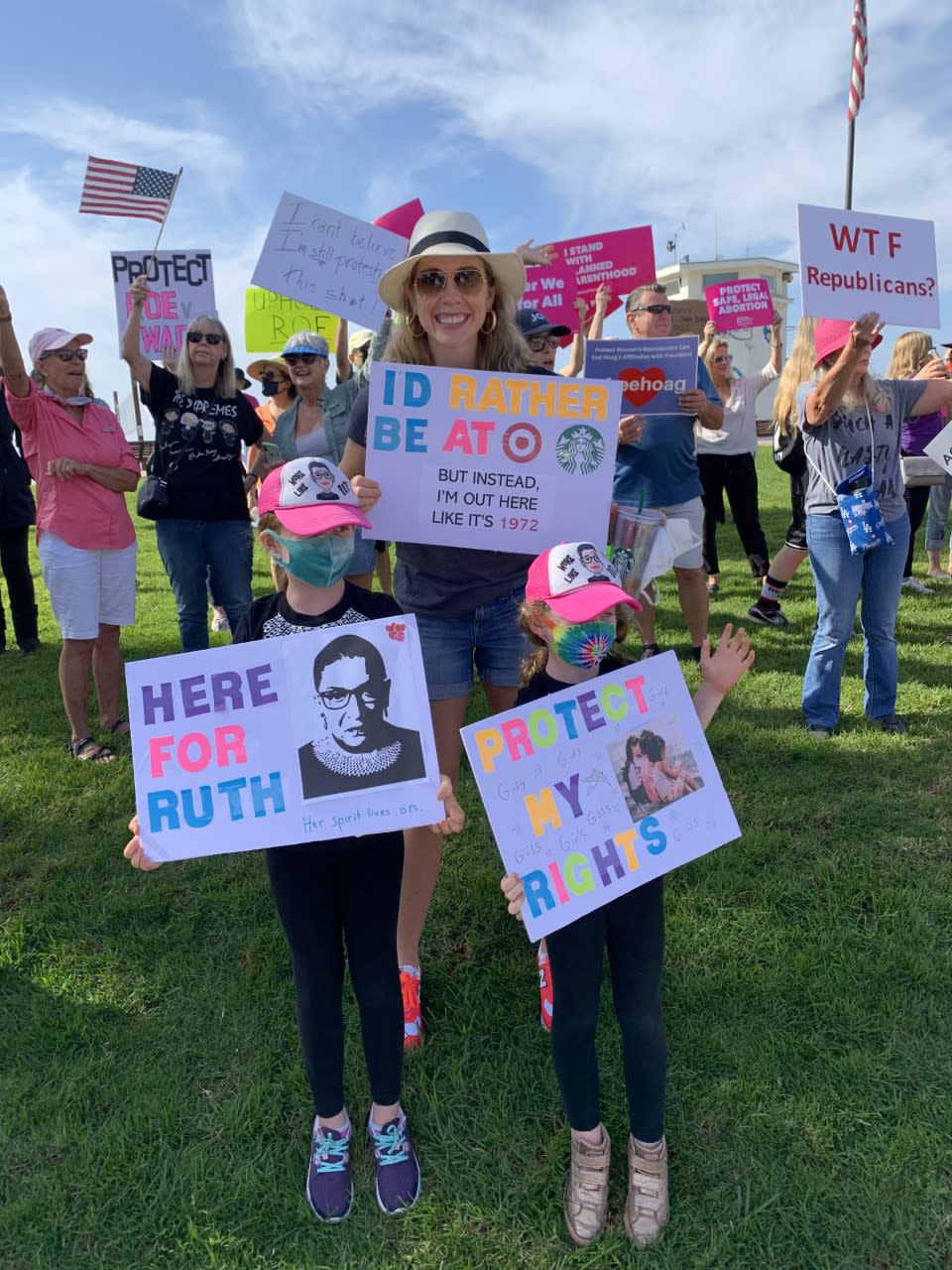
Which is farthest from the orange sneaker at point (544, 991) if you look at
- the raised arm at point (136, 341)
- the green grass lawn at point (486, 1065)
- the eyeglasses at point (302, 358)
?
the eyeglasses at point (302, 358)

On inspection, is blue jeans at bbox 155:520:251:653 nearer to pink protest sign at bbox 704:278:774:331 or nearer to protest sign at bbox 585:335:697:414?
protest sign at bbox 585:335:697:414

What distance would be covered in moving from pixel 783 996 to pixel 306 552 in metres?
2.20

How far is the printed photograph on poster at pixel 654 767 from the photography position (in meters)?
2.09

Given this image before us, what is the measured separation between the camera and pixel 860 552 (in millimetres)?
4645

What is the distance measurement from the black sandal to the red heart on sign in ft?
12.1

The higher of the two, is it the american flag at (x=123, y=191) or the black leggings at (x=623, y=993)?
the american flag at (x=123, y=191)

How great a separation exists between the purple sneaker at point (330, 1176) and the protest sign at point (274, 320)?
605cm

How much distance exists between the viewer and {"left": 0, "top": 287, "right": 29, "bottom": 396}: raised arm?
3908 mm

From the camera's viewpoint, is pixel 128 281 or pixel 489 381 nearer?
pixel 489 381

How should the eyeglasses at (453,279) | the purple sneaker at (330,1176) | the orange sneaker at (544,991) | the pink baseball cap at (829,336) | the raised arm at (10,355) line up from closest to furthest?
the purple sneaker at (330,1176), the eyeglasses at (453,279), the orange sneaker at (544,991), the raised arm at (10,355), the pink baseball cap at (829,336)

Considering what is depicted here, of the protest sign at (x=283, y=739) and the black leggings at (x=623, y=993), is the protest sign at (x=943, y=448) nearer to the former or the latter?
the black leggings at (x=623, y=993)

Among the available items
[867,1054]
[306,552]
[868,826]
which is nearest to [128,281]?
[306,552]

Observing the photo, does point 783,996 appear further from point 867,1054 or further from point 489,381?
point 489,381

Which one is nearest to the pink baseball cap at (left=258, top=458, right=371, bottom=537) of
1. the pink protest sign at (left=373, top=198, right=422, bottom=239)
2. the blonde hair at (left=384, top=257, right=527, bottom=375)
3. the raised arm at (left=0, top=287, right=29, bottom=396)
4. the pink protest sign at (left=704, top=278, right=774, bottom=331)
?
the blonde hair at (left=384, top=257, right=527, bottom=375)
